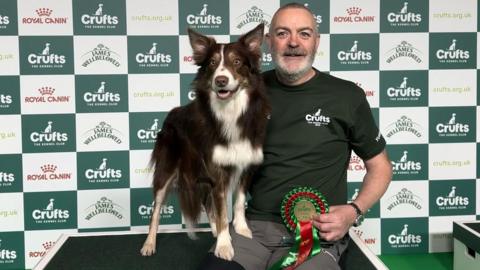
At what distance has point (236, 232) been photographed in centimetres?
195

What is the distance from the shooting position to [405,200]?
3400 mm

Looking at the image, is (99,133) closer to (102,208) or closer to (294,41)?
(102,208)

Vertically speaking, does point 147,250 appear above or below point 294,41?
below

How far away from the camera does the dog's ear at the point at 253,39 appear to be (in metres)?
1.84

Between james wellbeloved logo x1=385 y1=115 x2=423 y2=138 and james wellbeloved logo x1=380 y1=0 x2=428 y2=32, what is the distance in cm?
65

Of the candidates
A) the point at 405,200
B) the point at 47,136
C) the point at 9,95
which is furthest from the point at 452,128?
the point at 9,95

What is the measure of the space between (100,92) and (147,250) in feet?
4.58

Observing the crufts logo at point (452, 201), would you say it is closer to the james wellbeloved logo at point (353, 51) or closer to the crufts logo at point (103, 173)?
the james wellbeloved logo at point (353, 51)

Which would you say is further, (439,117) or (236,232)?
(439,117)

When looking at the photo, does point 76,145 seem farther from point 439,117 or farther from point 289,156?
point 439,117

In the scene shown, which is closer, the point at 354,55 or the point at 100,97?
the point at 100,97

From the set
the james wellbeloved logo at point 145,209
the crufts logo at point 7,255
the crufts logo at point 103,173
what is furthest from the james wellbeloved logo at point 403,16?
the crufts logo at point 7,255

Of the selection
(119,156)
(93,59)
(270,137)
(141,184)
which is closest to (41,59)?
(93,59)

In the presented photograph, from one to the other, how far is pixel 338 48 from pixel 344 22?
19 centimetres
